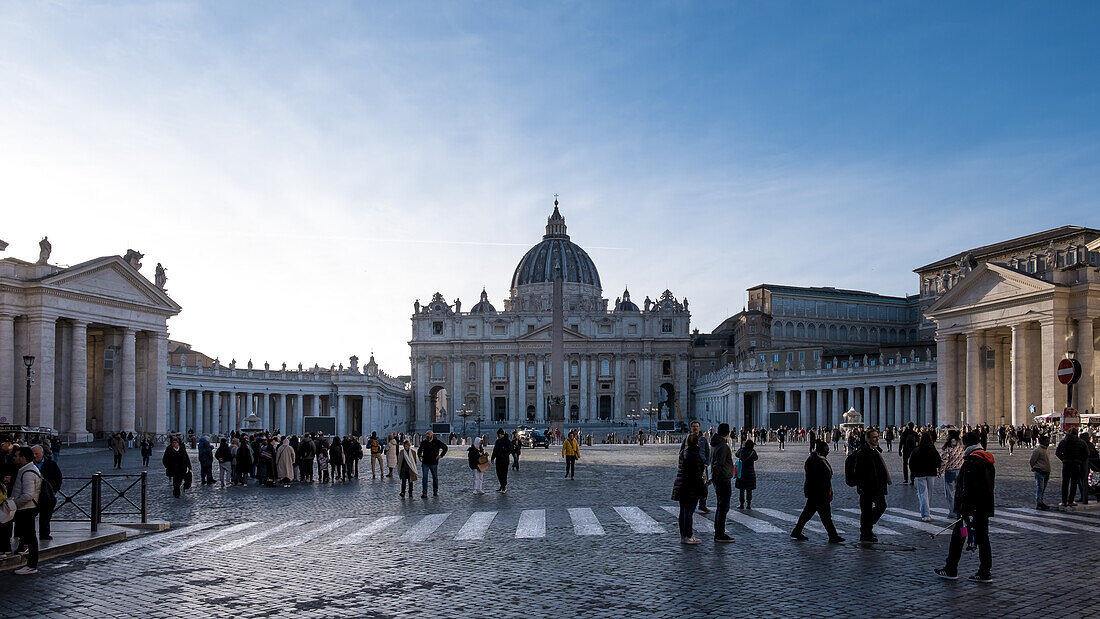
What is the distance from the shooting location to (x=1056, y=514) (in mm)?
16766

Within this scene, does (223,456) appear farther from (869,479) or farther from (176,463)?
(869,479)

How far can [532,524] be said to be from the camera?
16.1m

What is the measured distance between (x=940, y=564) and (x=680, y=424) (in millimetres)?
98558

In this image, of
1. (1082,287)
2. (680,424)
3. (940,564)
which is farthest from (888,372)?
(940,564)

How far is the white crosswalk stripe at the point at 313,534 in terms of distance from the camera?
1413 centimetres

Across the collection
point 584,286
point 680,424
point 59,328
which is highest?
point 584,286

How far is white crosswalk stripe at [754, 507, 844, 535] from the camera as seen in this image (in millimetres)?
14791

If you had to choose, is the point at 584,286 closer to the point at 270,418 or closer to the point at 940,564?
the point at 270,418

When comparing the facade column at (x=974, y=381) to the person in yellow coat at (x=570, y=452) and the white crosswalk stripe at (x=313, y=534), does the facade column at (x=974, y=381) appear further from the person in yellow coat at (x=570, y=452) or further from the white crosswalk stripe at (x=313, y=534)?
the white crosswalk stripe at (x=313, y=534)

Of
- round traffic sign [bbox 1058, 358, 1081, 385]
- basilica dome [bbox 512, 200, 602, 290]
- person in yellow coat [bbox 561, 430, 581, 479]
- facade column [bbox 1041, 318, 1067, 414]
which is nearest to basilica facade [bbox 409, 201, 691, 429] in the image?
basilica dome [bbox 512, 200, 602, 290]

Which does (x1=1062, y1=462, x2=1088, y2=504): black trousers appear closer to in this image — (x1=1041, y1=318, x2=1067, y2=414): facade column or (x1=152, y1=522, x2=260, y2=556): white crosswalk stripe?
(x1=152, y1=522, x2=260, y2=556): white crosswalk stripe

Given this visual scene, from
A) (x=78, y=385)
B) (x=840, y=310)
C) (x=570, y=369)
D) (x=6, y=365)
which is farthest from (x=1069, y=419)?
(x=570, y=369)

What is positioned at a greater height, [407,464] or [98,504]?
[98,504]

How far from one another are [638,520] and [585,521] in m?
0.90
